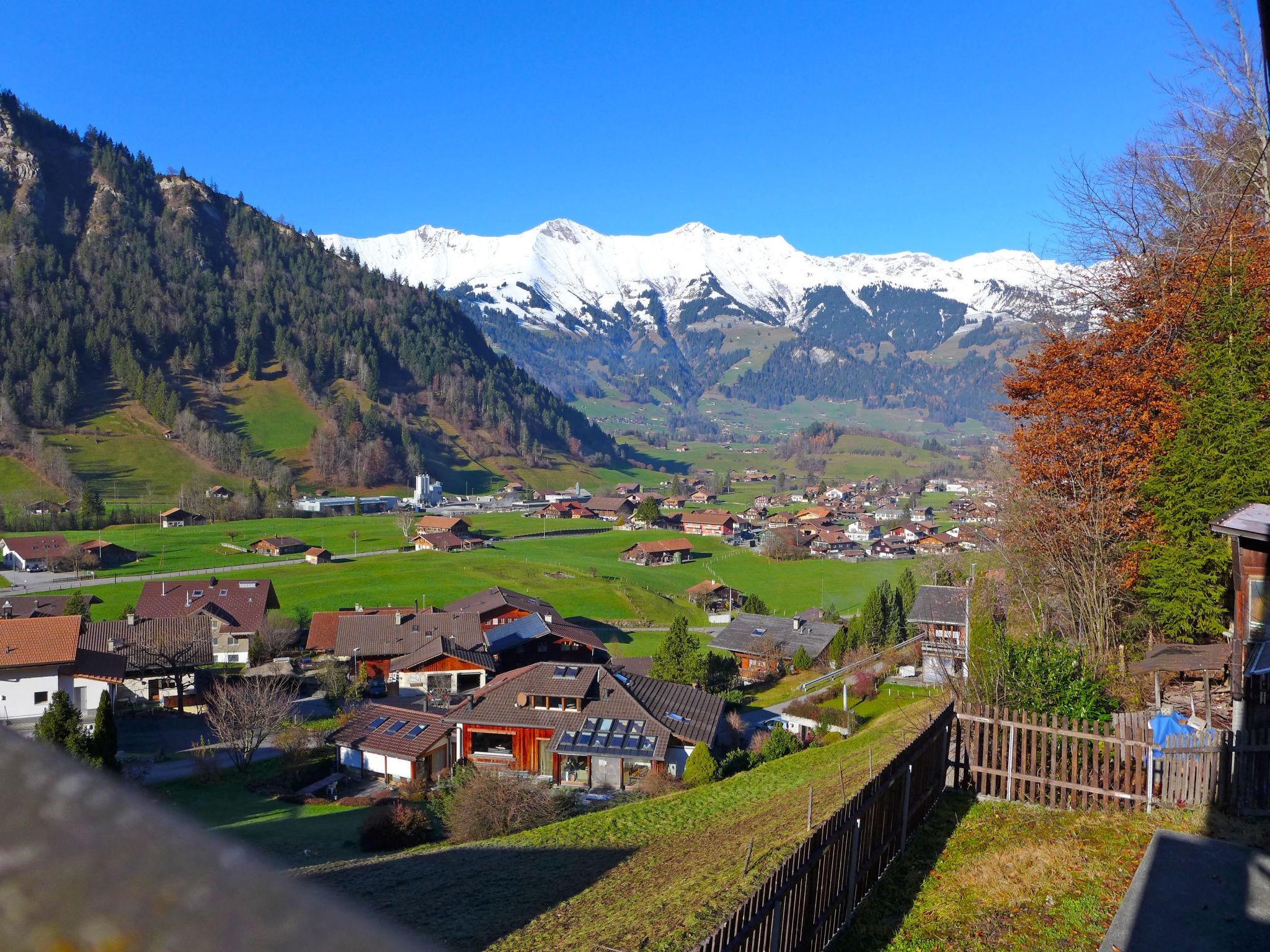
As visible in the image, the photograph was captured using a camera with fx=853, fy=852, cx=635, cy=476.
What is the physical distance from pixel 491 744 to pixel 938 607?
24608mm

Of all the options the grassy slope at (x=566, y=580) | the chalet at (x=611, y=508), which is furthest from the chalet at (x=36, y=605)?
the chalet at (x=611, y=508)

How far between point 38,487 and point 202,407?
3931cm

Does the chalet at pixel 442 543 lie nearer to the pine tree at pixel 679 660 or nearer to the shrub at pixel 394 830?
the pine tree at pixel 679 660

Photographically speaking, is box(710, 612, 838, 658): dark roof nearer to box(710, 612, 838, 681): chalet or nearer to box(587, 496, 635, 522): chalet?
box(710, 612, 838, 681): chalet

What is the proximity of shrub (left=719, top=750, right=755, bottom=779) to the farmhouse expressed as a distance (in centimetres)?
8921

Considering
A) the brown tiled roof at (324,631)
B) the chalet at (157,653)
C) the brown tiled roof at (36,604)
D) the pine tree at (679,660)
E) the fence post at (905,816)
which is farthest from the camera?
the brown tiled roof at (324,631)

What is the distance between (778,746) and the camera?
26906 mm

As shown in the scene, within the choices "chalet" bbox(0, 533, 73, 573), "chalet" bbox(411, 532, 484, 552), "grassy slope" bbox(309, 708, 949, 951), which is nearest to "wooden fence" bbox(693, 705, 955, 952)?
"grassy slope" bbox(309, 708, 949, 951)

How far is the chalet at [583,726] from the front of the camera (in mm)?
28344

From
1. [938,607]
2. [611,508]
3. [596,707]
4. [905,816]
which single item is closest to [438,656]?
[596,707]

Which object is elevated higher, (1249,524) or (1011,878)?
(1249,524)

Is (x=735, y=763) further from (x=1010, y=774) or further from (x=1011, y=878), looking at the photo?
(x=1011, y=878)

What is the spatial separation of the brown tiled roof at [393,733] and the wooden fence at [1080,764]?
71.9 feet

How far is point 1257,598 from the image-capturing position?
12.8 metres
